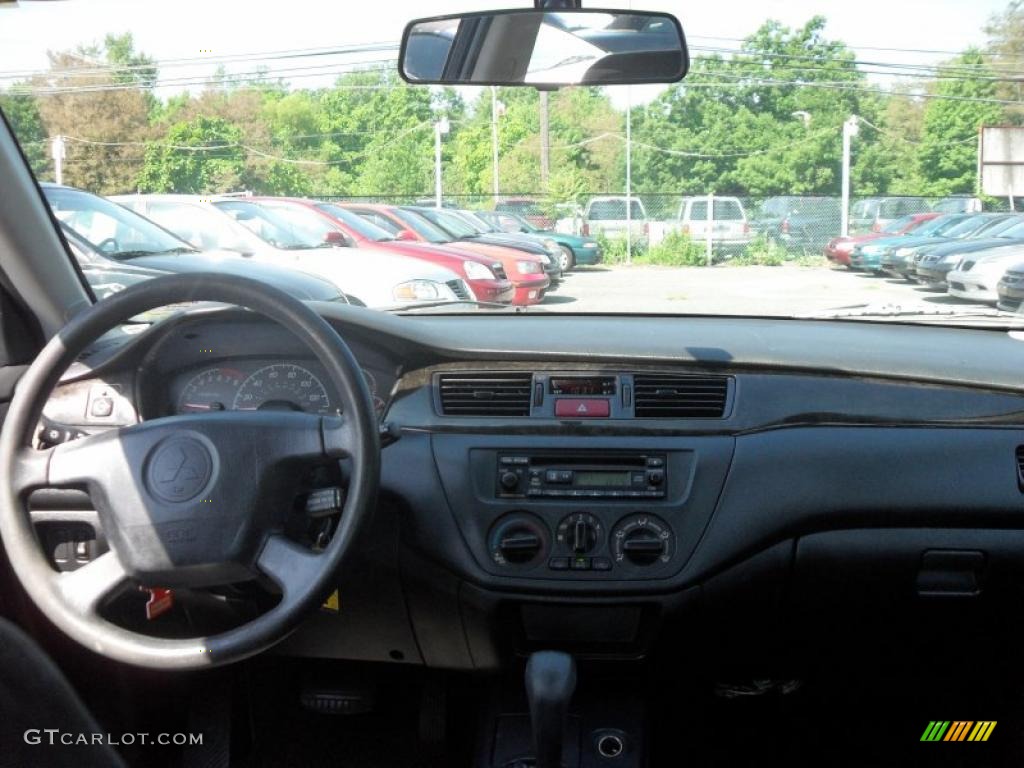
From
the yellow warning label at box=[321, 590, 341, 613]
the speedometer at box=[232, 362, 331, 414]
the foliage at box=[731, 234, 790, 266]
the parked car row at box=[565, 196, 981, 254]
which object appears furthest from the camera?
the foliage at box=[731, 234, 790, 266]

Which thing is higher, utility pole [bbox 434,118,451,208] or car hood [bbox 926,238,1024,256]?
utility pole [bbox 434,118,451,208]

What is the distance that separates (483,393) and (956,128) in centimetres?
161

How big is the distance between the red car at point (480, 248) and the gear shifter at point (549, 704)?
1367mm

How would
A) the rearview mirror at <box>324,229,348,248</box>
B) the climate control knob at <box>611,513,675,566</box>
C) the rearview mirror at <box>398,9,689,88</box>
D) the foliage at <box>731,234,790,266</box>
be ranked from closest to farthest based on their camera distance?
1. the rearview mirror at <box>398,9,689,88</box>
2. the climate control knob at <box>611,513,675,566</box>
3. the foliage at <box>731,234,790,266</box>
4. the rearview mirror at <box>324,229,348,248</box>

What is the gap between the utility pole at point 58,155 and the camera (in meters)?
3.72

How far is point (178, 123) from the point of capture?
3801 millimetres

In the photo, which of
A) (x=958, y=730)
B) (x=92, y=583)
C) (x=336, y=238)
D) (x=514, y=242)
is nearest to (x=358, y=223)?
(x=336, y=238)

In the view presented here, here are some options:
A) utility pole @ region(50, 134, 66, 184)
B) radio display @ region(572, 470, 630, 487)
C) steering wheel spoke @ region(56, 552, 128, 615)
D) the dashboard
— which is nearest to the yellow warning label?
the dashboard

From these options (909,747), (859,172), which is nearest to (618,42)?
(859,172)

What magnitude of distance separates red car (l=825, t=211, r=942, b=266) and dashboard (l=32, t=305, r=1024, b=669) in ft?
1.48

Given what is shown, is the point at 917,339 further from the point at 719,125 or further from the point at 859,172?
the point at 719,125

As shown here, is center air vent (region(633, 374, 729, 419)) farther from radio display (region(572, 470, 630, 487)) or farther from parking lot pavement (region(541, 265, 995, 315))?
parking lot pavement (region(541, 265, 995, 315))

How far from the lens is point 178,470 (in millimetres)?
2514

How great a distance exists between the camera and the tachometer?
322cm
